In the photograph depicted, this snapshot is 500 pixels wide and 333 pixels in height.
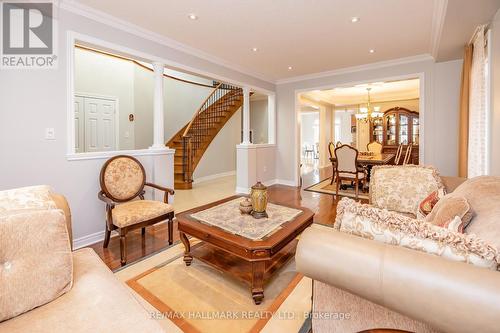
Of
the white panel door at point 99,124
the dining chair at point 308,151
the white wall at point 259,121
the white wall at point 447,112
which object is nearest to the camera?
the white wall at point 447,112

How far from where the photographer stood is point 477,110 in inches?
115

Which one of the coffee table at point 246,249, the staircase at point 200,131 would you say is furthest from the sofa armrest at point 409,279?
the staircase at point 200,131

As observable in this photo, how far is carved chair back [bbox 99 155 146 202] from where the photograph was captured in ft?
8.49

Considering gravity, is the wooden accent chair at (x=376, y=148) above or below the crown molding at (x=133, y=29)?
below

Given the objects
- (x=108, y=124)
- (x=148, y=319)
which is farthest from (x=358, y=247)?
(x=108, y=124)

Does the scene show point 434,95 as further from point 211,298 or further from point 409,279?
point 211,298

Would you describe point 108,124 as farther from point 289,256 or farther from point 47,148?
point 289,256

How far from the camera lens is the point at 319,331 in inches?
44.0

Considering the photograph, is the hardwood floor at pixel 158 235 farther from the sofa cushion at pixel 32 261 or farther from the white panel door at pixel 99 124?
the white panel door at pixel 99 124

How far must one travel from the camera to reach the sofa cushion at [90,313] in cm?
89


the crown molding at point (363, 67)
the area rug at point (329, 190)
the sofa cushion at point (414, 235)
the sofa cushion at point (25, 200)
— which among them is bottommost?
the area rug at point (329, 190)

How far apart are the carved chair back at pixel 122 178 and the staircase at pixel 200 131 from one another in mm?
2756

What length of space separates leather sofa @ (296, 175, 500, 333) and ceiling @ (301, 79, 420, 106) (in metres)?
5.95

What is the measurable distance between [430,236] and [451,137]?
162 inches
